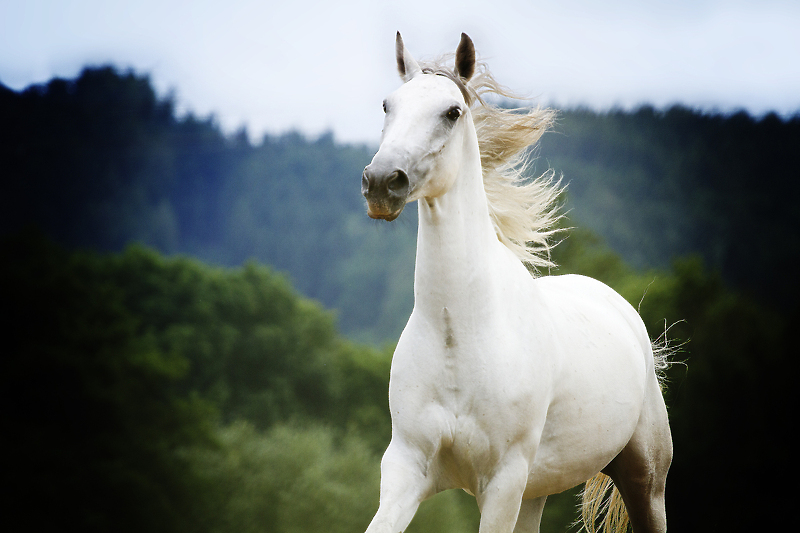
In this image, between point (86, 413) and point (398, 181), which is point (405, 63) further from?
point (86, 413)

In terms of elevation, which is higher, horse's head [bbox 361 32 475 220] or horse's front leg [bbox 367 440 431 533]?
horse's head [bbox 361 32 475 220]

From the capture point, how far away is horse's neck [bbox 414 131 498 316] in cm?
249

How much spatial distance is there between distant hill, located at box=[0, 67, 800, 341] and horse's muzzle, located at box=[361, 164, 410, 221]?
9.77 metres

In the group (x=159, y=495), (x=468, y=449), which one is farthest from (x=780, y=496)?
(x=468, y=449)

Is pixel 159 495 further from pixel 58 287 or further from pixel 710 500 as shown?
pixel 710 500

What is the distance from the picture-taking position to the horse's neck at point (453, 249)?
8.17ft

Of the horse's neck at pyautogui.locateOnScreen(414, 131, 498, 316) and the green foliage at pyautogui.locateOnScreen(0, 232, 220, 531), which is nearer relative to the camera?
the horse's neck at pyautogui.locateOnScreen(414, 131, 498, 316)

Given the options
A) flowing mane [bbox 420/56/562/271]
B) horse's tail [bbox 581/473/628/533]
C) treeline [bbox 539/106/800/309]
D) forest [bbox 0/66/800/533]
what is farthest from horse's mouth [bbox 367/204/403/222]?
treeline [bbox 539/106/800/309]

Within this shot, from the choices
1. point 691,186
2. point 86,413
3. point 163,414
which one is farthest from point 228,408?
point 691,186

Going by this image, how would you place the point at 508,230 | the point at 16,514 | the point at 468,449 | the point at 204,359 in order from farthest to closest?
the point at 204,359, the point at 16,514, the point at 508,230, the point at 468,449

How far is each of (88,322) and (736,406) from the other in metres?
9.85

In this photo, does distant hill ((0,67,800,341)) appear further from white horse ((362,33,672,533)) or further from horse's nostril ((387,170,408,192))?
horse's nostril ((387,170,408,192))

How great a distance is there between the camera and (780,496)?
10.2 meters

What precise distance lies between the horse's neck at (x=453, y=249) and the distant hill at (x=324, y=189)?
9524mm
